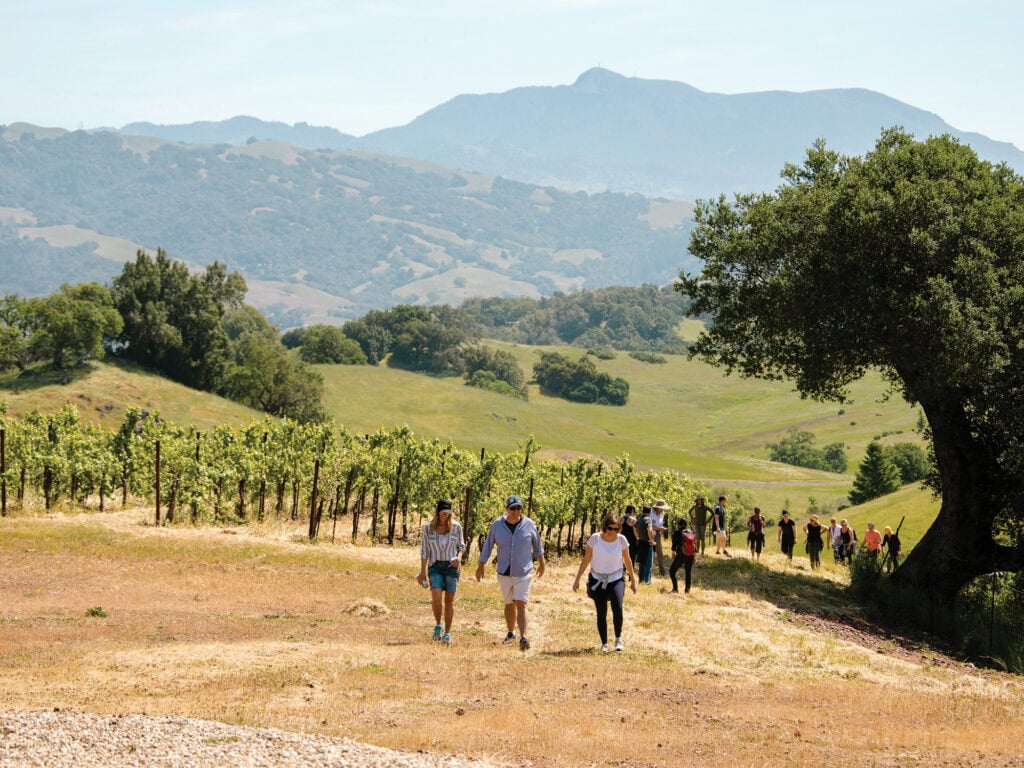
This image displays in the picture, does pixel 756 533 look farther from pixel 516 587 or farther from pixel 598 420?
pixel 598 420

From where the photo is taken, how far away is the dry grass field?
35.6 ft

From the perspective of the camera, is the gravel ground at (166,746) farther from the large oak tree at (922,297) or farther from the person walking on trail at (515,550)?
the large oak tree at (922,297)

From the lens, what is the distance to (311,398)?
110562 mm

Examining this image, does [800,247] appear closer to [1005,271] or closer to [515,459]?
[1005,271]

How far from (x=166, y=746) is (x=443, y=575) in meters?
6.13

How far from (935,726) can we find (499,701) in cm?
547

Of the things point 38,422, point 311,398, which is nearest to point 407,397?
point 311,398

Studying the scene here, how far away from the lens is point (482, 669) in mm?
13719

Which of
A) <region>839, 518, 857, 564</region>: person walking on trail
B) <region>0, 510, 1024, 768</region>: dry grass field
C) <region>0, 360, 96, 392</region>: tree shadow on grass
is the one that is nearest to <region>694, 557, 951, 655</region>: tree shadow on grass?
<region>0, 510, 1024, 768</region>: dry grass field

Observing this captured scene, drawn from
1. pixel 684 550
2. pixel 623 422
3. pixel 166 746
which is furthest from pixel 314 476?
pixel 623 422

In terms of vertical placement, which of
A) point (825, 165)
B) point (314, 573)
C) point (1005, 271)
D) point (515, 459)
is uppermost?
point (825, 165)

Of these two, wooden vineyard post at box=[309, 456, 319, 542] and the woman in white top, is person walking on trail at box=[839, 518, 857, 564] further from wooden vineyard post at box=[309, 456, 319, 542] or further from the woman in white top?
the woman in white top

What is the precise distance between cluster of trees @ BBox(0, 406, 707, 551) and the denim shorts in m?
16.1

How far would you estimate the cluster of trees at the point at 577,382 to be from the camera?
625 ft
